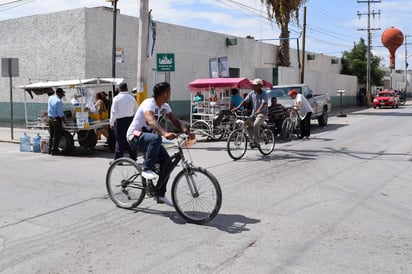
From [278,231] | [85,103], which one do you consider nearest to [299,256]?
[278,231]

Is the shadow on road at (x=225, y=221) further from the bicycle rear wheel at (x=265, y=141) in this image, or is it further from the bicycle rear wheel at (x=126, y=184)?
the bicycle rear wheel at (x=265, y=141)

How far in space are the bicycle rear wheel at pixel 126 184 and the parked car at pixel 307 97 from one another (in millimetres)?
12403

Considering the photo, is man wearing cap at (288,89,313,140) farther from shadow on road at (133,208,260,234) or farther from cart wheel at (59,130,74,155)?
shadow on road at (133,208,260,234)

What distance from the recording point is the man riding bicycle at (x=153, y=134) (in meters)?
6.17

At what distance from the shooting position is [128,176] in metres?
6.74

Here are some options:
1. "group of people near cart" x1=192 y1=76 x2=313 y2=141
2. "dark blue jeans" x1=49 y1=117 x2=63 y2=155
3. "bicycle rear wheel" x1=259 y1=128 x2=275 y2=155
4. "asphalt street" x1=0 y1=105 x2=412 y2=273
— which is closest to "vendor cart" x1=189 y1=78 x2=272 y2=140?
"group of people near cart" x1=192 y1=76 x2=313 y2=141

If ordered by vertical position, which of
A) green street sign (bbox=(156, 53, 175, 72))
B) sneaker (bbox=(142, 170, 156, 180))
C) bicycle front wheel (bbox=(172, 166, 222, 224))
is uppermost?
green street sign (bbox=(156, 53, 175, 72))

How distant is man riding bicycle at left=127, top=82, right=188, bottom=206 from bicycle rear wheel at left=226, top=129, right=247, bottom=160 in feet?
16.7

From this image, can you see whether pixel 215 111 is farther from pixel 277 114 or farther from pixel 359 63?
pixel 359 63

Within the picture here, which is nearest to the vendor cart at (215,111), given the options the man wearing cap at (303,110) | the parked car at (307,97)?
the parked car at (307,97)

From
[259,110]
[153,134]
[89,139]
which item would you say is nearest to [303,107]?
[259,110]

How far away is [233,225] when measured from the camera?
5902 mm

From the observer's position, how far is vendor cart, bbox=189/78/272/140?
16.6 meters

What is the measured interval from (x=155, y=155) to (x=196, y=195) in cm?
77
